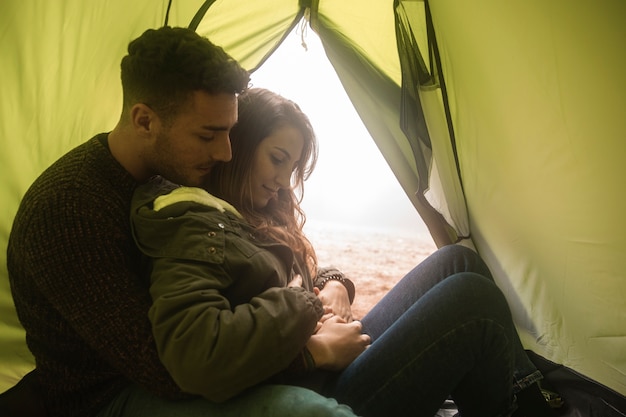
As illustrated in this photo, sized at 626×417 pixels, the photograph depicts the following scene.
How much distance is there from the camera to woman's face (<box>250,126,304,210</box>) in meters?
0.99

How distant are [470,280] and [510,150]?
50 centimetres

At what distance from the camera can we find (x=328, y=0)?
4.44 feet

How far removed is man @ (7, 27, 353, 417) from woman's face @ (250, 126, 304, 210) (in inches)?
6.7

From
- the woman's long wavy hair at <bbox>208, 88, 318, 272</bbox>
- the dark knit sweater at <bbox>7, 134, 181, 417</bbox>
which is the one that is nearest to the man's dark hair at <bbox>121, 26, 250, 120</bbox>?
the dark knit sweater at <bbox>7, 134, 181, 417</bbox>

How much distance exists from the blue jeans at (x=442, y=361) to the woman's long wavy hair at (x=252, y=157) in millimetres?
317

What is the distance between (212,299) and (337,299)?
1.67ft

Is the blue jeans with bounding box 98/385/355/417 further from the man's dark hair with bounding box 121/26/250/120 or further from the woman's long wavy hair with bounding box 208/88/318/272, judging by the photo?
the man's dark hair with bounding box 121/26/250/120

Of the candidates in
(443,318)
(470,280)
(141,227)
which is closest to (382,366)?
(443,318)

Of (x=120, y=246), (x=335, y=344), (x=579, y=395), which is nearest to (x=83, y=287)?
(x=120, y=246)

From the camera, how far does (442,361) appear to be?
2.47 ft

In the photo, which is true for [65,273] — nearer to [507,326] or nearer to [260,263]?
[260,263]

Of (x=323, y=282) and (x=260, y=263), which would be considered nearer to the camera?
(x=260, y=263)

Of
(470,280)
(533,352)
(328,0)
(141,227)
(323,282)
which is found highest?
(328,0)

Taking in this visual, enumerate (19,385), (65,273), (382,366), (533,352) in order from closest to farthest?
(65,273), (382,366), (19,385), (533,352)
